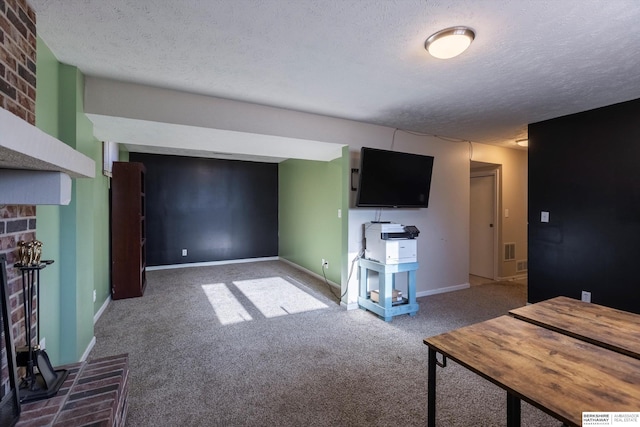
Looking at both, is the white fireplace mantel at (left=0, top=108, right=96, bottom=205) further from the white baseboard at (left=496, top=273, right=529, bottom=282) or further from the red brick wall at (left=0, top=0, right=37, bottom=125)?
the white baseboard at (left=496, top=273, right=529, bottom=282)

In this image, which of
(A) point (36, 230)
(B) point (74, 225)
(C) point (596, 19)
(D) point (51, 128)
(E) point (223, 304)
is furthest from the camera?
(E) point (223, 304)

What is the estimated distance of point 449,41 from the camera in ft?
5.56

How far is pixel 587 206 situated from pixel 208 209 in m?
6.03

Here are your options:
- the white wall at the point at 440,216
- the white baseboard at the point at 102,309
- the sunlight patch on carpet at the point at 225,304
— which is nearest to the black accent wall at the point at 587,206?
the white wall at the point at 440,216

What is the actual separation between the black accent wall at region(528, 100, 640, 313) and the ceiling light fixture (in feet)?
7.73

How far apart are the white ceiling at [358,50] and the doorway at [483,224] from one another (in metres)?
2.17

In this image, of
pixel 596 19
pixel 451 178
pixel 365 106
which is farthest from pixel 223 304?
pixel 596 19

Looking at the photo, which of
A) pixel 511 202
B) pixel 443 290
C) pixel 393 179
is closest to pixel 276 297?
pixel 393 179

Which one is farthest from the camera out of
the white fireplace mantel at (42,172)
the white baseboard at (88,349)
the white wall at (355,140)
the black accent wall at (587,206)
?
the black accent wall at (587,206)

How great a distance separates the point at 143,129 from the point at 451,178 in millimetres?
3999

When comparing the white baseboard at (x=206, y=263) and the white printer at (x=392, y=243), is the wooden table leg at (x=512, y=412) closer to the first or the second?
the white printer at (x=392, y=243)

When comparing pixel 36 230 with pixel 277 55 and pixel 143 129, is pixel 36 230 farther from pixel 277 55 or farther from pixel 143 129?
pixel 277 55

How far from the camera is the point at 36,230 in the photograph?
5.60 ft

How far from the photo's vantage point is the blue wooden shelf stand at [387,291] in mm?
3133
